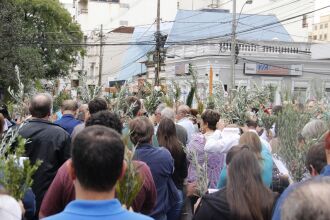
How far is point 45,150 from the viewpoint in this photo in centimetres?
523

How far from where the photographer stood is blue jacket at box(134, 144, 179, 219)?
5133 millimetres

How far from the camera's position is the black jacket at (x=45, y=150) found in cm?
521

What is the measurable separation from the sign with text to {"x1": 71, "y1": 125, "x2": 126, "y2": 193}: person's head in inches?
1250

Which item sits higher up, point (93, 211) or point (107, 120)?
point (107, 120)

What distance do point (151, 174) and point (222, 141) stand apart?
6.92ft

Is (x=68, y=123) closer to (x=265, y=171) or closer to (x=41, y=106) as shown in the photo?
(x=41, y=106)

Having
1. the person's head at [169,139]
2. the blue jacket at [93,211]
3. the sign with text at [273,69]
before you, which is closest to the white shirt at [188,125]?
the person's head at [169,139]

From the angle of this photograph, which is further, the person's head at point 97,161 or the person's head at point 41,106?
the person's head at point 41,106

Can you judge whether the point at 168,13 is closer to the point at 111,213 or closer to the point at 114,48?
the point at 114,48

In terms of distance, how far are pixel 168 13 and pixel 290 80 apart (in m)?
28.6

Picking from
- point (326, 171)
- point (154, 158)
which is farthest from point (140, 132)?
point (326, 171)

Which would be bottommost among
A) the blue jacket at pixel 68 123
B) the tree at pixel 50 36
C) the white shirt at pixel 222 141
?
the white shirt at pixel 222 141

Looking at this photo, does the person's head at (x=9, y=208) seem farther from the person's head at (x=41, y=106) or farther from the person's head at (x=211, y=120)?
the person's head at (x=211, y=120)

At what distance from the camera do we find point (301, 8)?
5450 centimetres
